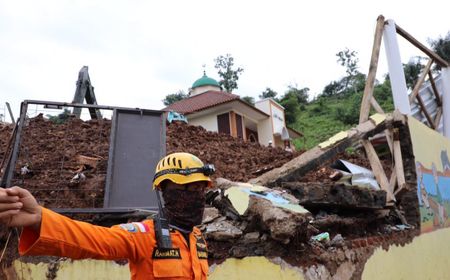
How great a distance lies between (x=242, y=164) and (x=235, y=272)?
370cm

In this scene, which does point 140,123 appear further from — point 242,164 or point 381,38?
point 381,38

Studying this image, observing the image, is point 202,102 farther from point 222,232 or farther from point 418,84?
point 222,232

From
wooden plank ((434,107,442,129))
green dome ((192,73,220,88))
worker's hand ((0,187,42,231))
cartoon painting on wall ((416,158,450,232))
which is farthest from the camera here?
green dome ((192,73,220,88))

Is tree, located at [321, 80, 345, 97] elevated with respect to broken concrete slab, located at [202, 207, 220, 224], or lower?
elevated

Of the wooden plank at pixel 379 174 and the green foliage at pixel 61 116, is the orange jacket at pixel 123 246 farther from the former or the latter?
the green foliage at pixel 61 116

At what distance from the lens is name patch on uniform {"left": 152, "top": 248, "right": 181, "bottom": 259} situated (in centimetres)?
168

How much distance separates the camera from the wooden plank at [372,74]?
20.5 ft

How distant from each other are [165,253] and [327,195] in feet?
10.0

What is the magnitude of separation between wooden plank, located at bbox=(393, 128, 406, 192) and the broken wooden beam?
4.37 feet

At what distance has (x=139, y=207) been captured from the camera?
12.7 ft

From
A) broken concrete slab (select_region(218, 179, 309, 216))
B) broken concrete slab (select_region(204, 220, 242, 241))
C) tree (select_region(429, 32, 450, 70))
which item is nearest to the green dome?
tree (select_region(429, 32, 450, 70))

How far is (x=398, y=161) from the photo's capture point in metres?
5.86

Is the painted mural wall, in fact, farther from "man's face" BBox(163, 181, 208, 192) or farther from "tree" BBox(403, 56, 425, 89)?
"tree" BBox(403, 56, 425, 89)

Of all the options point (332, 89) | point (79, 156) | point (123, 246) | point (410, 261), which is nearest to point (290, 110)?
point (332, 89)
